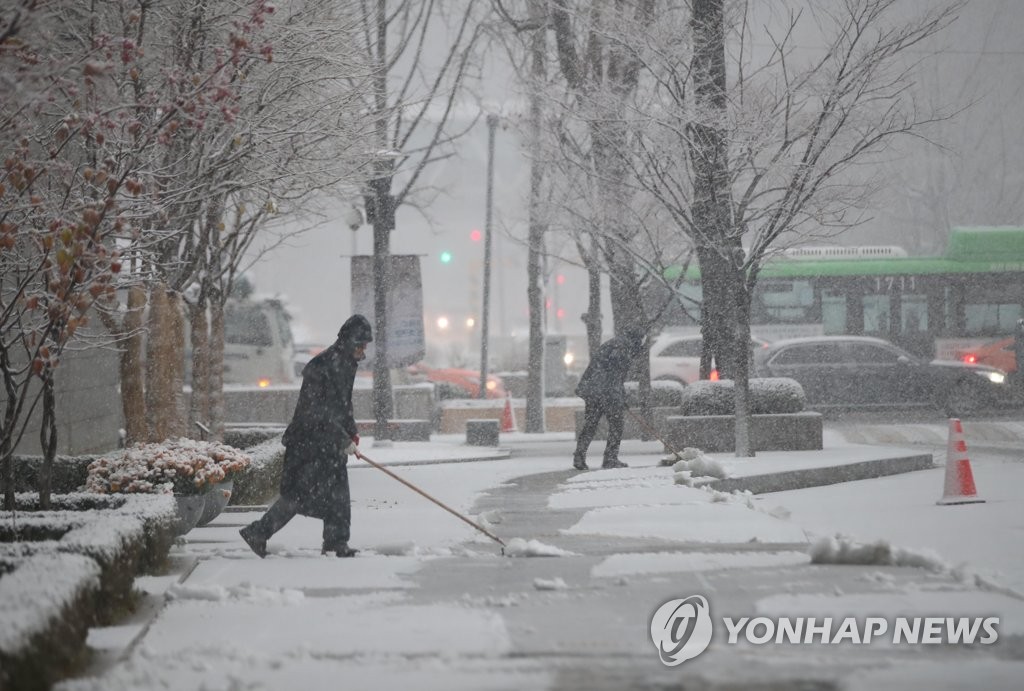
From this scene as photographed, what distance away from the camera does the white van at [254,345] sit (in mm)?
28078

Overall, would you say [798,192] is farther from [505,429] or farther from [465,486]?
[505,429]

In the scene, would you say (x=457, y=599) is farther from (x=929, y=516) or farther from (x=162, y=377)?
(x=162, y=377)

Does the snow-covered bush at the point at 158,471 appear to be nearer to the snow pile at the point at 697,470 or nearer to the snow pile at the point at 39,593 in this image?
the snow pile at the point at 39,593

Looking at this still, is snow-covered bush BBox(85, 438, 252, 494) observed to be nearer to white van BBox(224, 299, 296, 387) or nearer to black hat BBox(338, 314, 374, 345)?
black hat BBox(338, 314, 374, 345)

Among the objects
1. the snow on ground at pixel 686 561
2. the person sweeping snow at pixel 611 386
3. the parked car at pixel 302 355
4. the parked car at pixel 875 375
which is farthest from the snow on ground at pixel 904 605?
the parked car at pixel 302 355

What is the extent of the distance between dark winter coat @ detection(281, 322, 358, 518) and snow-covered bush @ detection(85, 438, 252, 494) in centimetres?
105

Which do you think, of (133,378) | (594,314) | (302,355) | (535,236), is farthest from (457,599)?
(302,355)

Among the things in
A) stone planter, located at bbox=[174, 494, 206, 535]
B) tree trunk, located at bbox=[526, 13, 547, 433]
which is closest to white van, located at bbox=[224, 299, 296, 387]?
tree trunk, located at bbox=[526, 13, 547, 433]

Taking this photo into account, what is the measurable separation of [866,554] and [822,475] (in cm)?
671

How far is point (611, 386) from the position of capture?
15.1 metres

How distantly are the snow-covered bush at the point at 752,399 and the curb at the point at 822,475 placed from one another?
208cm

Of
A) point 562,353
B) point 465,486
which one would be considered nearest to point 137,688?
point 465,486

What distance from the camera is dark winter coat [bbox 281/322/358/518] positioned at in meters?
8.80

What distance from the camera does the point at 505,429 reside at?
24.8 m
